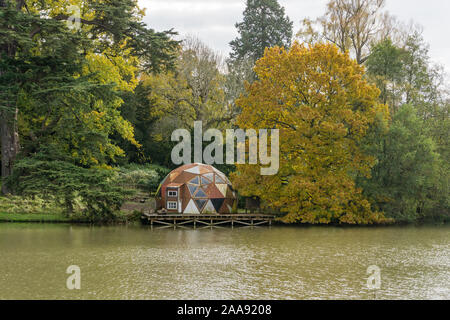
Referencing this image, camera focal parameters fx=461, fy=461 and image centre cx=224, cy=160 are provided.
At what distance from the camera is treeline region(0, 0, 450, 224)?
82.0ft

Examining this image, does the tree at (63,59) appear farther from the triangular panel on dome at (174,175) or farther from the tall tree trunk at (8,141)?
the triangular panel on dome at (174,175)

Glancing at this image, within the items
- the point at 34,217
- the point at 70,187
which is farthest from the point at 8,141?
the point at 70,187

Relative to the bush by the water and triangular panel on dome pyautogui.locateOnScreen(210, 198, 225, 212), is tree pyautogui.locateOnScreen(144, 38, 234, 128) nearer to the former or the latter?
triangular panel on dome pyautogui.locateOnScreen(210, 198, 225, 212)

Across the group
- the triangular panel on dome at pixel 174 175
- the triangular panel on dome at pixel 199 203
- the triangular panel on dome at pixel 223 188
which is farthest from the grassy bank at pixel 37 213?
the triangular panel on dome at pixel 223 188


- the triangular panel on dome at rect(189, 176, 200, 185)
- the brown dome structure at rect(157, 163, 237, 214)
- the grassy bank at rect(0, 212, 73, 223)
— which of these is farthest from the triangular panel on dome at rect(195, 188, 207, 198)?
the grassy bank at rect(0, 212, 73, 223)

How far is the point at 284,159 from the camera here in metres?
27.6

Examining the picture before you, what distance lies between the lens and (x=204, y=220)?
2791 cm

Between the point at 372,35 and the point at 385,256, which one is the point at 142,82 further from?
the point at 385,256

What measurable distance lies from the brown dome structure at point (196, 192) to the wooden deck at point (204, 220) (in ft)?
2.35

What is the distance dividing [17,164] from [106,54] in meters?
10.4

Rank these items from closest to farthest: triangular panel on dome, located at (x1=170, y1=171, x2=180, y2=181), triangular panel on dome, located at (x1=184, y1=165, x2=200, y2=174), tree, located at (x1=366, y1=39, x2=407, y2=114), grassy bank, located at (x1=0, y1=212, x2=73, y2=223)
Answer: grassy bank, located at (x1=0, y1=212, x2=73, y2=223)
triangular panel on dome, located at (x1=170, y1=171, x2=180, y2=181)
triangular panel on dome, located at (x1=184, y1=165, x2=200, y2=174)
tree, located at (x1=366, y1=39, x2=407, y2=114)

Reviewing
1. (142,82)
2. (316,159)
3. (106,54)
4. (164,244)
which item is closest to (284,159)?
(316,159)

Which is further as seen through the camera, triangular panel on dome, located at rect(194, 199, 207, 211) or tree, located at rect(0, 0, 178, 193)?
triangular panel on dome, located at rect(194, 199, 207, 211)
